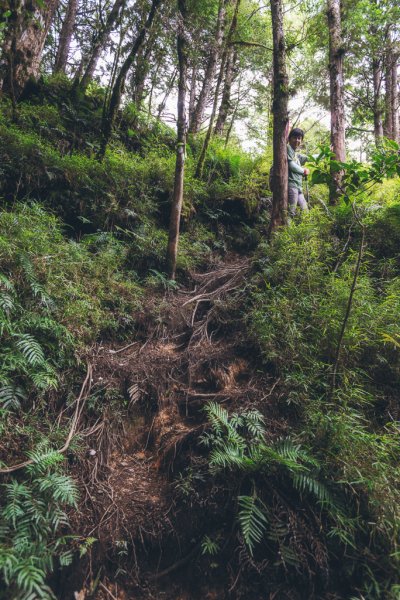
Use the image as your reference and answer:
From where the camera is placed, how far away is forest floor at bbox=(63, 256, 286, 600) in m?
2.46

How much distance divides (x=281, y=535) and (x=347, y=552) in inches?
16.7

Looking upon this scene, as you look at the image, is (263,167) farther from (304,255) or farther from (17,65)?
(17,65)

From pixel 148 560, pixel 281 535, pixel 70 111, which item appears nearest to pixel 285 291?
pixel 281 535

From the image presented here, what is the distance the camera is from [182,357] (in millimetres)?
4086

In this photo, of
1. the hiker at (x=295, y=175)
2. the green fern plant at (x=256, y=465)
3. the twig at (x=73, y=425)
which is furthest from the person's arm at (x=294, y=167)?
the twig at (x=73, y=425)

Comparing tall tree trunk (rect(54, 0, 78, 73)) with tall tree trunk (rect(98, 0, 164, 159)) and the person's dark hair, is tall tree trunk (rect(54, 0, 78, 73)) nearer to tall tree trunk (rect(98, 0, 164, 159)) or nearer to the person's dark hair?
tall tree trunk (rect(98, 0, 164, 159))

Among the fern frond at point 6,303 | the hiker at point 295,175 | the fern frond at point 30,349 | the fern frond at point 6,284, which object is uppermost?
the hiker at point 295,175

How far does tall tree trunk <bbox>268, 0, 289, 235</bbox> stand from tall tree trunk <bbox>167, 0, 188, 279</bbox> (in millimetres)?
1525

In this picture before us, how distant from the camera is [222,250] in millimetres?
6613

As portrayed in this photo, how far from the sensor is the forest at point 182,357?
2.30 metres

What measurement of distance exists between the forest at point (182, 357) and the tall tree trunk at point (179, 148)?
3cm

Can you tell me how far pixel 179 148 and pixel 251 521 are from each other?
4.90m

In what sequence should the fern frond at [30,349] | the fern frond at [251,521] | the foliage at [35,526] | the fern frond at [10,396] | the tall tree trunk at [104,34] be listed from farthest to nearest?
the tall tree trunk at [104,34] < the fern frond at [30,349] < the fern frond at [10,396] < the fern frond at [251,521] < the foliage at [35,526]

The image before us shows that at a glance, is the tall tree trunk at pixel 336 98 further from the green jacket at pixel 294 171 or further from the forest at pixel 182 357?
the green jacket at pixel 294 171
